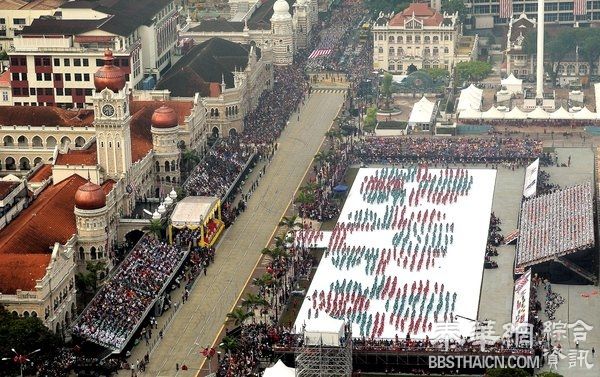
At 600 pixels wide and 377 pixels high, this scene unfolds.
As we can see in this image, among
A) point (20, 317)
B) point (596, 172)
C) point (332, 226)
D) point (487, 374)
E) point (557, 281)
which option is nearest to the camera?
point (487, 374)

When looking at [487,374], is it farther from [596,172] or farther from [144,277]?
[596,172]

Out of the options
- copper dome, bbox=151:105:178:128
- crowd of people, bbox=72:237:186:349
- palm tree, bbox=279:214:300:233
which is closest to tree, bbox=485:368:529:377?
crowd of people, bbox=72:237:186:349

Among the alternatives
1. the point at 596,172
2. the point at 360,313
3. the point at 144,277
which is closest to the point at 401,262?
the point at 360,313

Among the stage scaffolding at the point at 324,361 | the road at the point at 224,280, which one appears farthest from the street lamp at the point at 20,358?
the stage scaffolding at the point at 324,361

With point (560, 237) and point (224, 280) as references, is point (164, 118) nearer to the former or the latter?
point (224, 280)

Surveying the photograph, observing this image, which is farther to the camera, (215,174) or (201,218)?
(215,174)

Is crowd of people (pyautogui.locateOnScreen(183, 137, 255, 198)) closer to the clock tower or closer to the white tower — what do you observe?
the white tower

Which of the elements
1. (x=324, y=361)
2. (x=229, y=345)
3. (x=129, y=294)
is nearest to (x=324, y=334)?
Answer: (x=324, y=361)
